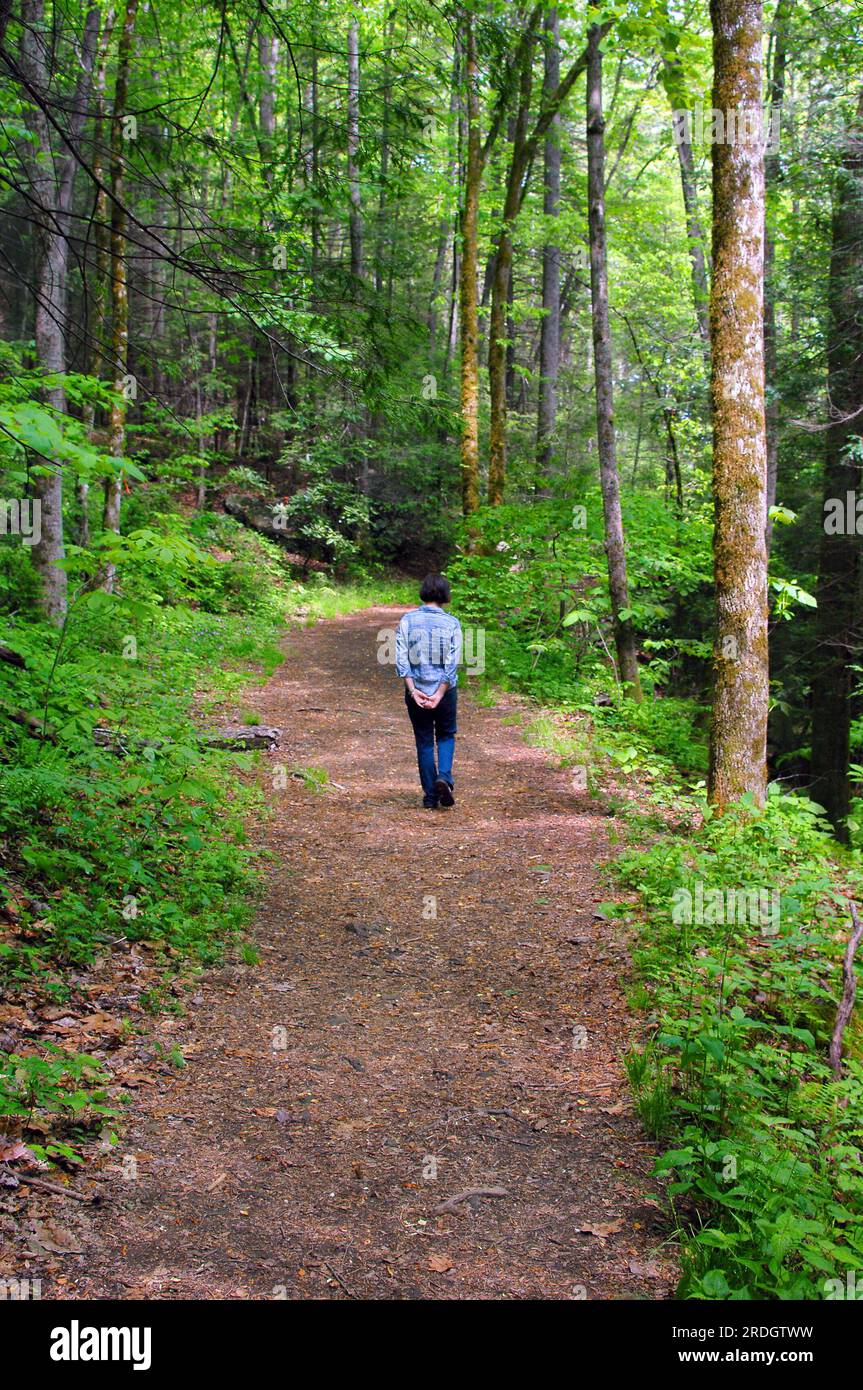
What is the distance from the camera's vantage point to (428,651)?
24.7 feet

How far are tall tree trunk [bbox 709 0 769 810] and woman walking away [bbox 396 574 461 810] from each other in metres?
2.26

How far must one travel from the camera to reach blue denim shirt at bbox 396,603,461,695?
7.55 meters

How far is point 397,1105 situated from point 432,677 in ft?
14.1

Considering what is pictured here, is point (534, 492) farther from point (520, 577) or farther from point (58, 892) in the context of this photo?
point (58, 892)

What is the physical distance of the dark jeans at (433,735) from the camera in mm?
7684

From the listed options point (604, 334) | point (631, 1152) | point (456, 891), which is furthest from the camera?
point (604, 334)

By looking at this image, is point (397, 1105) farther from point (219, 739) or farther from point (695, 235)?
point (695, 235)

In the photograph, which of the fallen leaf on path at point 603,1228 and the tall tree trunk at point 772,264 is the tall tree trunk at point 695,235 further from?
the fallen leaf on path at point 603,1228

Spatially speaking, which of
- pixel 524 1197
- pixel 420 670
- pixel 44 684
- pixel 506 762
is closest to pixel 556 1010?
pixel 524 1197

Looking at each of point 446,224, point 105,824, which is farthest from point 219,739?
point 446,224

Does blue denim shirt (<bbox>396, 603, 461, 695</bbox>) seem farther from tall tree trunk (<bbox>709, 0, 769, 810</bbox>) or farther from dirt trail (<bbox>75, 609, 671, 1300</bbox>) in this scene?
tall tree trunk (<bbox>709, 0, 769, 810</bbox>)

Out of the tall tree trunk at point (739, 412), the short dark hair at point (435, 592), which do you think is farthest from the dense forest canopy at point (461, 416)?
the short dark hair at point (435, 592)

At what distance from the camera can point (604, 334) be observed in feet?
34.4

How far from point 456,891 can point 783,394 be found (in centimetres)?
1017
